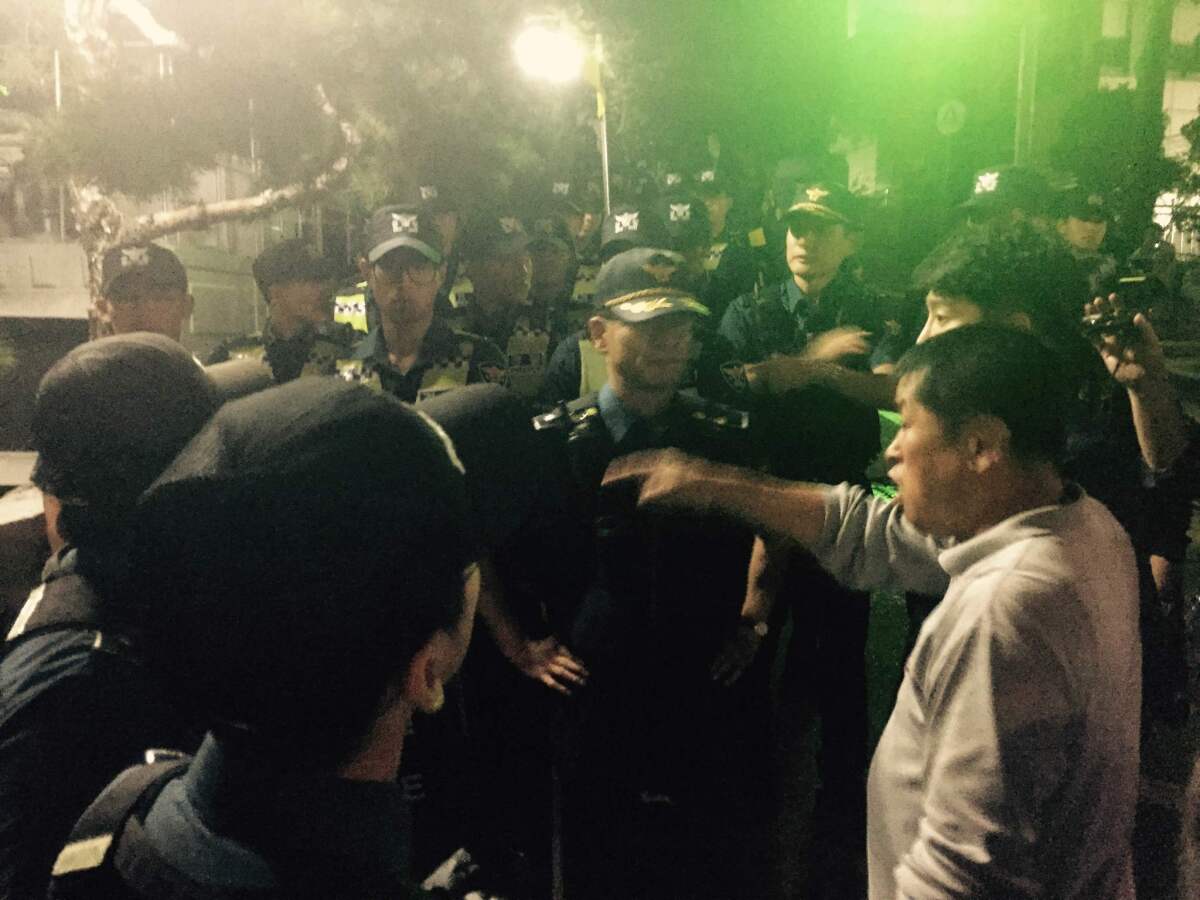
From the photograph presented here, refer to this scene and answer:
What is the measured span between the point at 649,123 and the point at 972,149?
706 cm

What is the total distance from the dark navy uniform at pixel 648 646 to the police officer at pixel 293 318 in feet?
7.03

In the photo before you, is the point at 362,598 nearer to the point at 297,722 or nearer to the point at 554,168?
the point at 297,722

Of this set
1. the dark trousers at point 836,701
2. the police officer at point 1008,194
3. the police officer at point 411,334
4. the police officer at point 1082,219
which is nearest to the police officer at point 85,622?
the police officer at point 411,334

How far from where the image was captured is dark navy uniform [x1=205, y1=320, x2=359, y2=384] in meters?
5.08

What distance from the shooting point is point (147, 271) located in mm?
4250

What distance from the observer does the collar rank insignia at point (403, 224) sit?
494cm

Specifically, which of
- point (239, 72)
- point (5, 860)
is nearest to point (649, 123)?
point (239, 72)

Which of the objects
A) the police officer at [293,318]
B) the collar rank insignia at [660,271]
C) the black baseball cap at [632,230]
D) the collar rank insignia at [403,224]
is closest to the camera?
the collar rank insignia at [660,271]

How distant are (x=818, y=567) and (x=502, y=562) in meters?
1.38

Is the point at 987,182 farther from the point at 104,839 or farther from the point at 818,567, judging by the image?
the point at 104,839

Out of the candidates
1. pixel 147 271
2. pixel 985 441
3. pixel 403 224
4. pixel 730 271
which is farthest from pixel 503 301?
pixel 985 441

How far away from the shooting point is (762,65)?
18391 mm

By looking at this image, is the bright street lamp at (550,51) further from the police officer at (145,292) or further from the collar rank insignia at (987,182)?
the police officer at (145,292)

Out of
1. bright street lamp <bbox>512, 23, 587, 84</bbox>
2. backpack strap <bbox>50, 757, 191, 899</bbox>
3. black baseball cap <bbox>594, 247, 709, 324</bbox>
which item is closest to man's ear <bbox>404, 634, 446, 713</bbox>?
backpack strap <bbox>50, 757, 191, 899</bbox>
